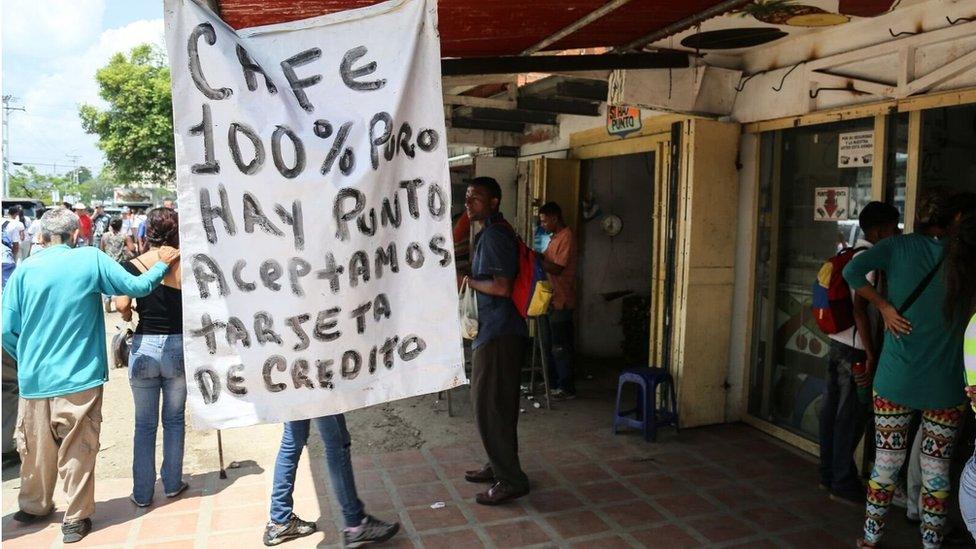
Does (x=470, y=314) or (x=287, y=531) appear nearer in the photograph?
(x=287, y=531)

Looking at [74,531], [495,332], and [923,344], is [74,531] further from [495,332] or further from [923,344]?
[923,344]

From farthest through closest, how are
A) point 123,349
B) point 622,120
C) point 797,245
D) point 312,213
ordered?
1. point 622,120
2. point 797,245
3. point 123,349
4. point 312,213

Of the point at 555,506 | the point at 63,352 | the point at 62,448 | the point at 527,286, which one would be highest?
the point at 527,286

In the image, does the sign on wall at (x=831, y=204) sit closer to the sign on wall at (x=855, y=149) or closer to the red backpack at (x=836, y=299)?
the sign on wall at (x=855, y=149)

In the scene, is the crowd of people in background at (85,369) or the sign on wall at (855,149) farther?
the sign on wall at (855,149)

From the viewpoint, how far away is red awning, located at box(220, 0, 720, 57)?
3.31m

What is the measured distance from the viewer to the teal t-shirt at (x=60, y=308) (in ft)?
11.8

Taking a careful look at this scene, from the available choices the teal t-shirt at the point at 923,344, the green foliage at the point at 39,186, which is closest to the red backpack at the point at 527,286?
the teal t-shirt at the point at 923,344

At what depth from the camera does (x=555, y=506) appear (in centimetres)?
402

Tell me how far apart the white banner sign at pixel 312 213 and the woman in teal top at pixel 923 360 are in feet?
6.98

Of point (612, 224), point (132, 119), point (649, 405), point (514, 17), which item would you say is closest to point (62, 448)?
point (514, 17)

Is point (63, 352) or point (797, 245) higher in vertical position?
point (797, 245)

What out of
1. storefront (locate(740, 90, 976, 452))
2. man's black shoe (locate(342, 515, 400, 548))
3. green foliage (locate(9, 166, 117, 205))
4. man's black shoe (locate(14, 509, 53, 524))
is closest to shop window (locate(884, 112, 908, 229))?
storefront (locate(740, 90, 976, 452))

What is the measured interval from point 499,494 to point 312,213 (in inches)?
93.6
